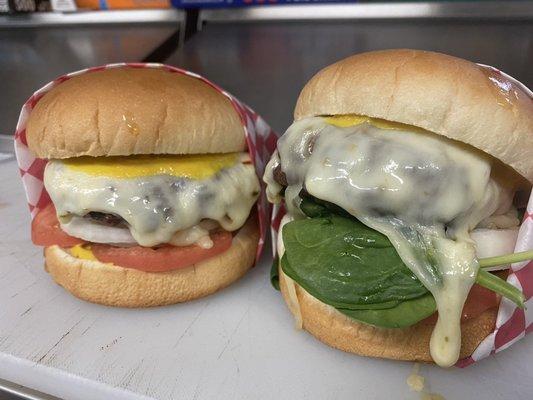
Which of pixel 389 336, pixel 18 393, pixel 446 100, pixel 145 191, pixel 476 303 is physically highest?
pixel 446 100

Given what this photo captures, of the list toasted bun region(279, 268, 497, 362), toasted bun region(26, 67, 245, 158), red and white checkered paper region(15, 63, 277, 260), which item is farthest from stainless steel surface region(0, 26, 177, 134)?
toasted bun region(279, 268, 497, 362)

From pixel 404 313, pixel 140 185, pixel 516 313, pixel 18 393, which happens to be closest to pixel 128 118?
pixel 140 185

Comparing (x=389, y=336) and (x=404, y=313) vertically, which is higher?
(x=404, y=313)

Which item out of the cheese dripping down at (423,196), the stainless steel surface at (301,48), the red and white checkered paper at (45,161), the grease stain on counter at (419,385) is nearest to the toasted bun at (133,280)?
the red and white checkered paper at (45,161)

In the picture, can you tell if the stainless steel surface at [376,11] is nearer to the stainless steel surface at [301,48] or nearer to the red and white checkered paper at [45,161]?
the stainless steel surface at [301,48]

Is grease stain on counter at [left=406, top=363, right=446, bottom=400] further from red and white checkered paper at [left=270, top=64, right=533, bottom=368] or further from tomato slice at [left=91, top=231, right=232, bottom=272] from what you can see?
tomato slice at [left=91, top=231, right=232, bottom=272]

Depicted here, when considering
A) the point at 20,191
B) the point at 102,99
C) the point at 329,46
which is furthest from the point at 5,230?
the point at 329,46

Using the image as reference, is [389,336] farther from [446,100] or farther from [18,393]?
[18,393]
